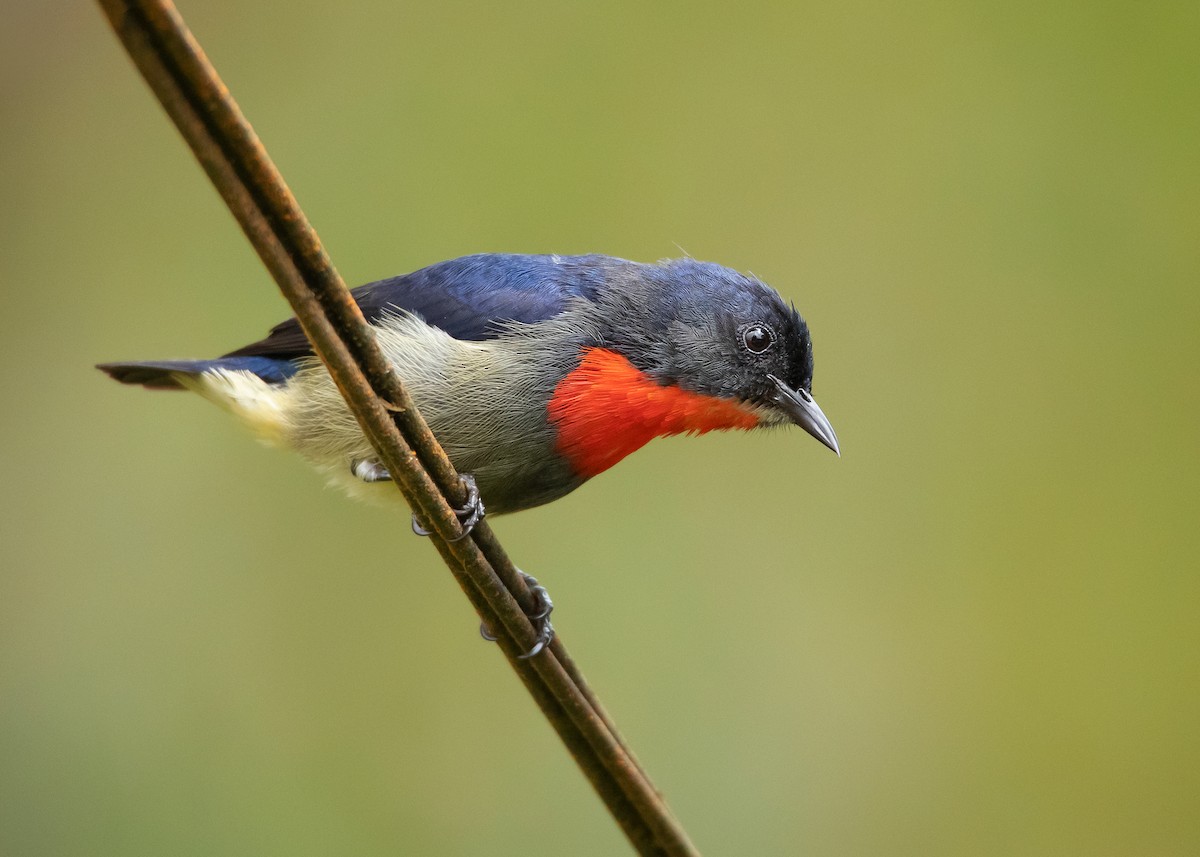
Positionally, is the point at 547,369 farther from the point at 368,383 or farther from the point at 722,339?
the point at 368,383

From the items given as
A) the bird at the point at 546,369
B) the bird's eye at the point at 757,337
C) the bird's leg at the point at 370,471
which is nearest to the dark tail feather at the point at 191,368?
the bird at the point at 546,369

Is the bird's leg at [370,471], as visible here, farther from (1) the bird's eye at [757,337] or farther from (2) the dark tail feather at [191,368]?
(1) the bird's eye at [757,337]

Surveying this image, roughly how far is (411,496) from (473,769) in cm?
307

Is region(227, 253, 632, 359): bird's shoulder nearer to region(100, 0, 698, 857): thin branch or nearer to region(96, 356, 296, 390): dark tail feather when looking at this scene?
region(96, 356, 296, 390): dark tail feather

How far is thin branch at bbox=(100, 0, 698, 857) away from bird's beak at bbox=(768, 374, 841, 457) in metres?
1.04

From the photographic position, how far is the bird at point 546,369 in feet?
8.73

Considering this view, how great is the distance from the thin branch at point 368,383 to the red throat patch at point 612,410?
23.7 inches

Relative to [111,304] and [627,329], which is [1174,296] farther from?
[111,304]

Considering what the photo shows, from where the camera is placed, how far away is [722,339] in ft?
9.48

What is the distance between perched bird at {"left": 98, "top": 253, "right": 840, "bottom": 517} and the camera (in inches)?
105

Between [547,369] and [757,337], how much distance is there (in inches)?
22.4

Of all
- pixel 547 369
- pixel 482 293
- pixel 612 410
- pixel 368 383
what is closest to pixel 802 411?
pixel 612 410

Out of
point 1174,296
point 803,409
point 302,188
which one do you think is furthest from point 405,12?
point 1174,296

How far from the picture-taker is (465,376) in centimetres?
265
